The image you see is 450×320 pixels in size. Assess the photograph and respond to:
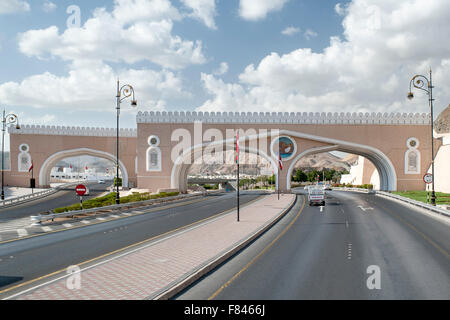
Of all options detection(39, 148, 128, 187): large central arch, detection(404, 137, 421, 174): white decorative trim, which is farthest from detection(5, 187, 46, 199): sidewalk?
detection(404, 137, 421, 174): white decorative trim

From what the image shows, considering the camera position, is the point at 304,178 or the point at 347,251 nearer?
the point at 347,251

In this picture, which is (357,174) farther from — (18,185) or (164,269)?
(164,269)

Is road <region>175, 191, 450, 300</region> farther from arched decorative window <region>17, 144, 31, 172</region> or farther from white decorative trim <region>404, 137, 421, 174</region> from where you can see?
arched decorative window <region>17, 144, 31, 172</region>

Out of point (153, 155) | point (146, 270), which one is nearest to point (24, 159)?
point (153, 155)

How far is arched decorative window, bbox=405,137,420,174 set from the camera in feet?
166

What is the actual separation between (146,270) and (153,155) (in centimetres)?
4213

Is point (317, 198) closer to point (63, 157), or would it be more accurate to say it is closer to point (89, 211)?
point (89, 211)

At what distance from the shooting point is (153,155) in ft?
169

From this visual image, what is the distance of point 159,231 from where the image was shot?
18438 mm

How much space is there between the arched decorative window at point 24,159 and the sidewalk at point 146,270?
49.4 metres

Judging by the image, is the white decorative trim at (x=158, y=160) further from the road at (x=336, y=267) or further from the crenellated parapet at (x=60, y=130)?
the road at (x=336, y=267)

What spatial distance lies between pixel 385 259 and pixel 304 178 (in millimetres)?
129449

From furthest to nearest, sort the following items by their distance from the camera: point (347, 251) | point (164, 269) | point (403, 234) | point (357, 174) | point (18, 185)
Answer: point (357, 174)
point (18, 185)
point (403, 234)
point (347, 251)
point (164, 269)
